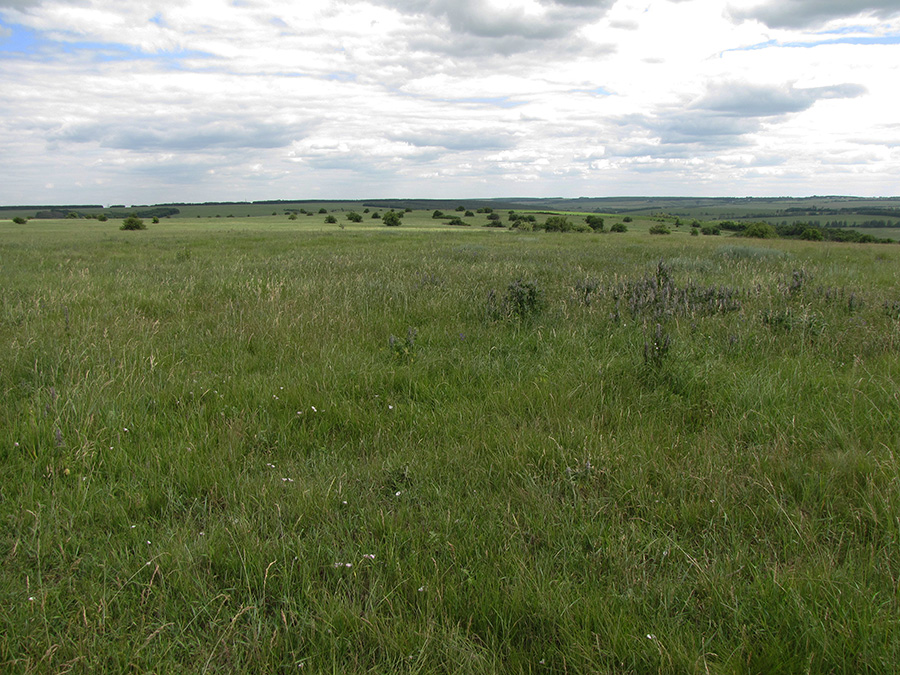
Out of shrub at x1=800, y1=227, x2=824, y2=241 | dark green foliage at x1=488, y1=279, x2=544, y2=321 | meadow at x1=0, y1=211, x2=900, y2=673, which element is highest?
shrub at x1=800, y1=227, x2=824, y2=241

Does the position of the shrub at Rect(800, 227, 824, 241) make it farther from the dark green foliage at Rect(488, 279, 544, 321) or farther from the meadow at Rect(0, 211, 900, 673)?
the dark green foliage at Rect(488, 279, 544, 321)

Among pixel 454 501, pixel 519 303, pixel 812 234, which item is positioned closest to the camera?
pixel 454 501

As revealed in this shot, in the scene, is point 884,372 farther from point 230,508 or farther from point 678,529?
point 230,508

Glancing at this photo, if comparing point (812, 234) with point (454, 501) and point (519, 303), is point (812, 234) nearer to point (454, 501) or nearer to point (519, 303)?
point (519, 303)

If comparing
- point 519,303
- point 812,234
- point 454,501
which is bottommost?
point 454,501

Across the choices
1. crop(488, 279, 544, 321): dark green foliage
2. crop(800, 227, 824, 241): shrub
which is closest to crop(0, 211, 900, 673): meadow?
crop(488, 279, 544, 321): dark green foliage

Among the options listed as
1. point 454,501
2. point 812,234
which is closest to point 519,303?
point 454,501

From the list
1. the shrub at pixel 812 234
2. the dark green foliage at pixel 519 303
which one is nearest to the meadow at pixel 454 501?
the dark green foliage at pixel 519 303

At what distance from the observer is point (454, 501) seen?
2570mm

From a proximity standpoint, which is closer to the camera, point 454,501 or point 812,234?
point 454,501

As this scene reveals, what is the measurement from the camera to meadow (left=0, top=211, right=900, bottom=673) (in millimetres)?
1774

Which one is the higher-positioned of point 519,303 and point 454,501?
point 519,303

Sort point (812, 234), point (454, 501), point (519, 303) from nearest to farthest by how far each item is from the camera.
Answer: point (454, 501) < point (519, 303) < point (812, 234)

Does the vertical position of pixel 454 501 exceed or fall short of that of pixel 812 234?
it falls short
